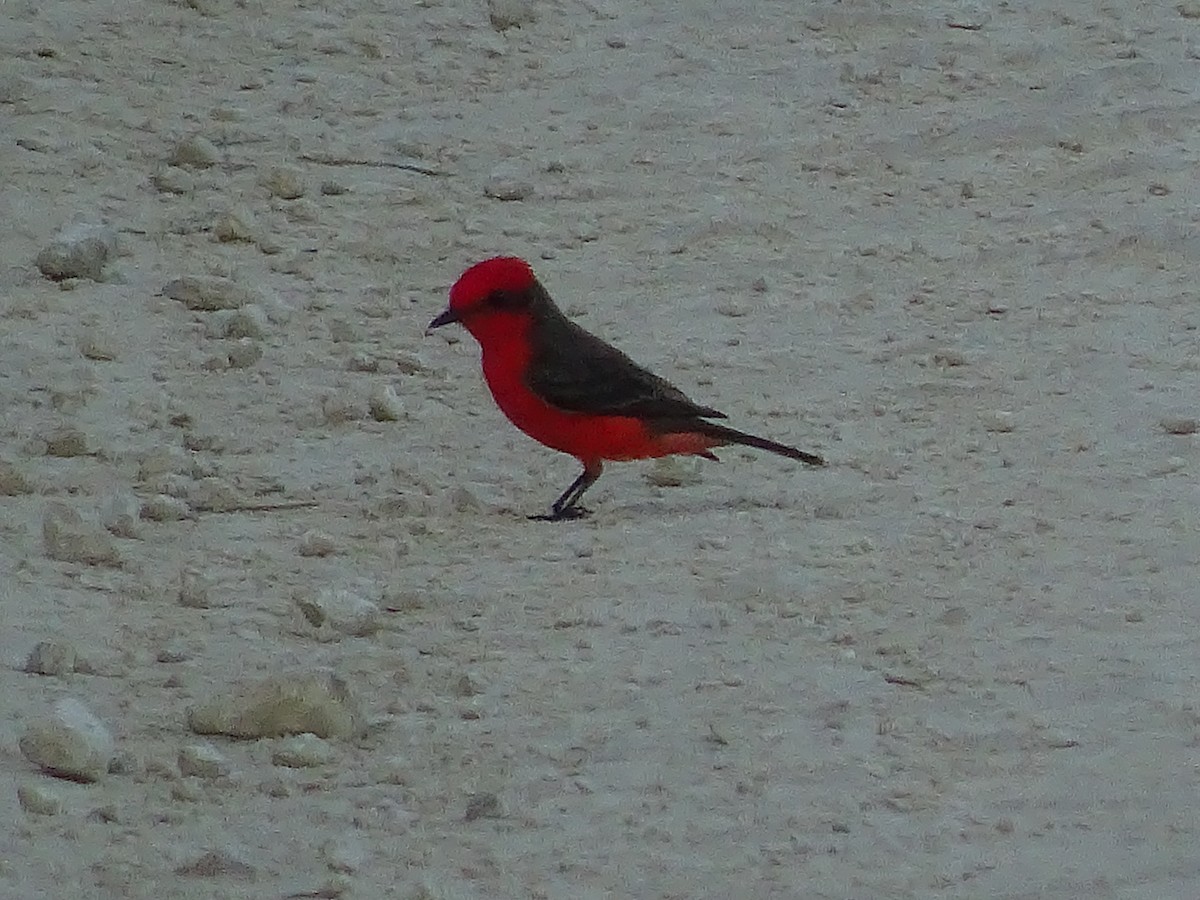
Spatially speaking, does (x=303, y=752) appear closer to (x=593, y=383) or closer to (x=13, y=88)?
(x=593, y=383)

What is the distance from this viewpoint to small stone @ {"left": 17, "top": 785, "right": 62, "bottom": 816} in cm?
285

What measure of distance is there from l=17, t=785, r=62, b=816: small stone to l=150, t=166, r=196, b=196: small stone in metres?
3.24

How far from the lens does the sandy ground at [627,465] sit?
2936 mm

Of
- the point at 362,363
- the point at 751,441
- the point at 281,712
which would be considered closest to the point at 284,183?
the point at 362,363

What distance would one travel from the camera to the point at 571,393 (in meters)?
4.30

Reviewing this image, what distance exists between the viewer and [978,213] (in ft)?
19.3

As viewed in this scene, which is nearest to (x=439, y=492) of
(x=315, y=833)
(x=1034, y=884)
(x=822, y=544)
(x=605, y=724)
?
(x=822, y=544)

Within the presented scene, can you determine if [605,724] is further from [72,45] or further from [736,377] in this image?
[72,45]

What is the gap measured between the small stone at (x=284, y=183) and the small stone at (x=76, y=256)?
2.25 ft

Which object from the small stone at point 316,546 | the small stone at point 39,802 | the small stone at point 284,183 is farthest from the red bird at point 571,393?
the small stone at point 284,183

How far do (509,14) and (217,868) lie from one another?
4624 mm

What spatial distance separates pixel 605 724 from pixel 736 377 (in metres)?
1.82

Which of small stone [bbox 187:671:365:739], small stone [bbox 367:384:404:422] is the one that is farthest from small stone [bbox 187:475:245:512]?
small stone [bbox 187:671:365:739]

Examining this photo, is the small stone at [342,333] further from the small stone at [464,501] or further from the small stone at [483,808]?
the small stone at [483,808]
